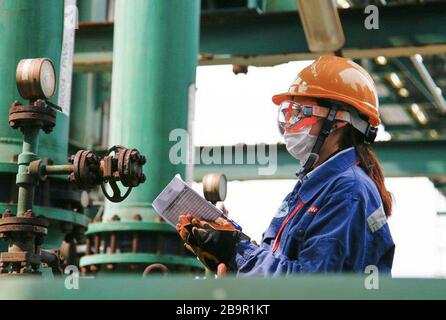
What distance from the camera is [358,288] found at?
55.9 inches

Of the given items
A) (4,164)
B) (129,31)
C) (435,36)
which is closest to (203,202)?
(4,164)

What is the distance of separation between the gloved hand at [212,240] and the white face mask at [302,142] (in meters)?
0.35

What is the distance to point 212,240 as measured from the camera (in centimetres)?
332

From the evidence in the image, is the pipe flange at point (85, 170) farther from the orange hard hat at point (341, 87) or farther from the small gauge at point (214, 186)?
the small gauge at point (214, 186)

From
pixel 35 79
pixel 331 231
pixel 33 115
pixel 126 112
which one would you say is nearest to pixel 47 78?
pixel 35 79

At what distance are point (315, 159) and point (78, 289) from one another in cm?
202

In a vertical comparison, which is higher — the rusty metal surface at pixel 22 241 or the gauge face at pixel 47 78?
the gauge face at pixel 47 78

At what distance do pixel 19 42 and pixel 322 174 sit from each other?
99.0 inches

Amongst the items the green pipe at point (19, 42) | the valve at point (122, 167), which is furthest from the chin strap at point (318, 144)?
the green pipe at point (19, 42)

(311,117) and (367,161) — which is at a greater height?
(311,117)

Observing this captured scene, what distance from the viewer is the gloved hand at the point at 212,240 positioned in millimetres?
3316

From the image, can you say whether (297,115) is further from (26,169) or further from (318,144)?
(26,169)

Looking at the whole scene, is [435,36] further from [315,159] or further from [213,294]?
[213,294]

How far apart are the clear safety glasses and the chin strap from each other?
5 cm
